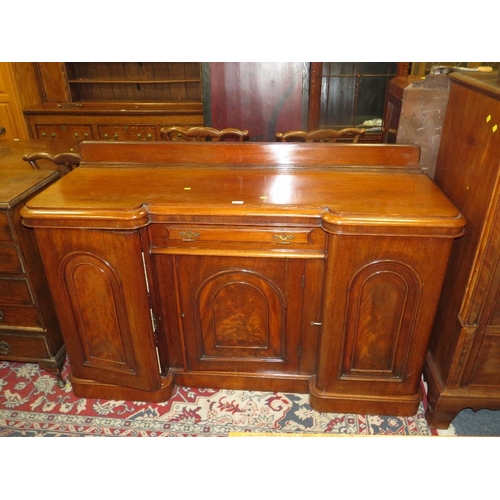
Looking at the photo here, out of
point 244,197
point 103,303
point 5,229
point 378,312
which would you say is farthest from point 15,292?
point 378,312

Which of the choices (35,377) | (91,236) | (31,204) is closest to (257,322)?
(91,236)

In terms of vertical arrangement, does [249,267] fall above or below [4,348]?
above

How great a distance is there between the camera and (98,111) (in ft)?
14.0

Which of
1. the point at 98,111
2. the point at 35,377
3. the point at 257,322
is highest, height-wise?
the point at 98,111

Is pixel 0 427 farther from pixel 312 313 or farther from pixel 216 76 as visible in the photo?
pixel 216 76

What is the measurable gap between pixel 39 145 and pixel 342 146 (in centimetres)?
189

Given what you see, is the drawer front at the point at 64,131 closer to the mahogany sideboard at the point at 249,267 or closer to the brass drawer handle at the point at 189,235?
the mahogany sideboard at the point at 249,267

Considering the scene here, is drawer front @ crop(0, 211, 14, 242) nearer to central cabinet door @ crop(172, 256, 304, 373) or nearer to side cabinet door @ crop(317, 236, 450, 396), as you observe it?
central cabinet door @ crop(172, 256, 304, 373)

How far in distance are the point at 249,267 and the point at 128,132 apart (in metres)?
3.33

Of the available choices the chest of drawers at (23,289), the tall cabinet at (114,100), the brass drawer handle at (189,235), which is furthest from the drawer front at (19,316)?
the tall cabinet at (114,100)

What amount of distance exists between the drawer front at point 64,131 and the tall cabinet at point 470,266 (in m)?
3.76

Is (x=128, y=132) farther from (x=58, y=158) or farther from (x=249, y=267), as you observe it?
(x=249, y=267)

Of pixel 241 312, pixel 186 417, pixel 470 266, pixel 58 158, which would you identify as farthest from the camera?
pixel 58 158

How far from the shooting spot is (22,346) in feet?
6.39
